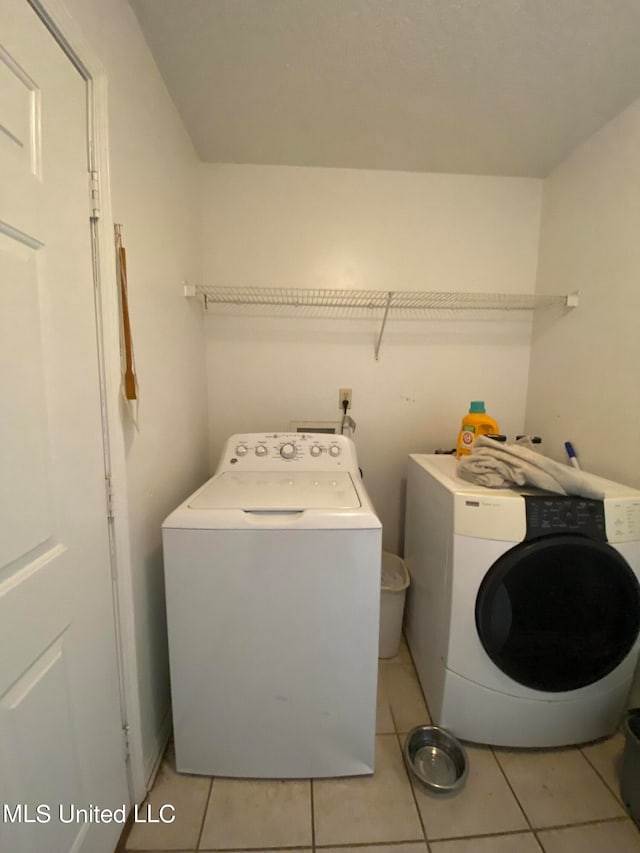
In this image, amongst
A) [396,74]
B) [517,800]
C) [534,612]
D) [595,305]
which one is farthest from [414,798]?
[396,74]

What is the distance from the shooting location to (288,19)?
99cm

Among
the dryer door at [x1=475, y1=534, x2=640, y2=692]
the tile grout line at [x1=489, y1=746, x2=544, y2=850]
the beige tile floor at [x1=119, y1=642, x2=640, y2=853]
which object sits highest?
the dryer door at [x1=475, y1=534, x2=640, y2=692]

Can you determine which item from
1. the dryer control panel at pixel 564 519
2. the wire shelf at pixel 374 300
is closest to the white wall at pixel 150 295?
the wire shelf at pixel 374 300

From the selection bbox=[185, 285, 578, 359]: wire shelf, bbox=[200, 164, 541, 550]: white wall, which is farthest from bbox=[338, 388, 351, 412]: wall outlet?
bbox=[185, 285, 578, 359]: wire shelf

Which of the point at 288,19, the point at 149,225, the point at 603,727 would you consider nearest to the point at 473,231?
the point at 288,19

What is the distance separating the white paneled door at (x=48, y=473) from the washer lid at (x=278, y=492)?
33 centimetres

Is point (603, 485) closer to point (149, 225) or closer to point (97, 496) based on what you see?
point (97, 496)

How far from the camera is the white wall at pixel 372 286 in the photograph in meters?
1.71

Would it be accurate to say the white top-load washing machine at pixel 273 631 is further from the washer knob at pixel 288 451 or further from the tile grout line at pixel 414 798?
the washer knob at pixel 288 451

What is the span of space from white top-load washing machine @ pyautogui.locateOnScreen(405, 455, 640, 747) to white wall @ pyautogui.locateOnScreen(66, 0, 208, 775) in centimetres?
98

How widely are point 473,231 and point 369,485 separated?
57.8 inches

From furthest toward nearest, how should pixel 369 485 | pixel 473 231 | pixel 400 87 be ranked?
pixel 369 485
pixel 473 231
pixel 400 87

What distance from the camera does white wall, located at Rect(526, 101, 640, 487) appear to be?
4.18 ft

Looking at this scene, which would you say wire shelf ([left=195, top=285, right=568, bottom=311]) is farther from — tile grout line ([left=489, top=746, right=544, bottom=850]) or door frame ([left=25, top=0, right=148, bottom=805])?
tile grout line ([left=489, top=746, right=544, bottom=850])
